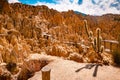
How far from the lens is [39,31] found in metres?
41.8

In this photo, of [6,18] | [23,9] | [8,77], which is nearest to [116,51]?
[8,77]

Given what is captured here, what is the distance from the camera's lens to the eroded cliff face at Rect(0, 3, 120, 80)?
24.1 metres

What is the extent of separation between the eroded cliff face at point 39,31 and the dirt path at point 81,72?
9.39m

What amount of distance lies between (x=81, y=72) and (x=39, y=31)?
34.1m

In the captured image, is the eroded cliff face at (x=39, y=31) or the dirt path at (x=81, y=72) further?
the eroded cliff face at (x=39, y=31)

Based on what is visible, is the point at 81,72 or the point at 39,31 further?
the point at 39,31

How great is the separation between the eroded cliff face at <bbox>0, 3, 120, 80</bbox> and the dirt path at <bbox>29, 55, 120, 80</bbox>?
939cm

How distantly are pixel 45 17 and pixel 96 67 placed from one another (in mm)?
45964

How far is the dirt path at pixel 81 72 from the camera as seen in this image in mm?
7785

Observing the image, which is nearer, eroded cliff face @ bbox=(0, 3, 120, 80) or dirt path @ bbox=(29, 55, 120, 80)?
dirt path @ bbox=(29, 55, 120, 80)

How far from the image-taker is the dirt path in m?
7.79

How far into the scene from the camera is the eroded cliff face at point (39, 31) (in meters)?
24.1

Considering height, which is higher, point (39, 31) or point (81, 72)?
point (39, 31)

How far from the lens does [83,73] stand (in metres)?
8.06
